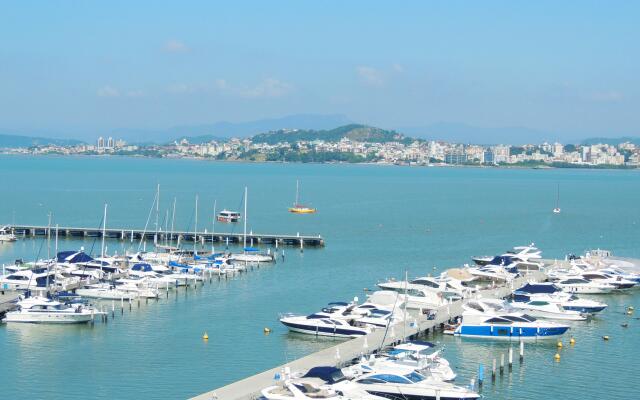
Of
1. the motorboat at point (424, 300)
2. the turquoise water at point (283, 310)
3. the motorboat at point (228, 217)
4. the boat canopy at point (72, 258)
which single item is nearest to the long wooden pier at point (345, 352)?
the motorboat at point (424, 300)

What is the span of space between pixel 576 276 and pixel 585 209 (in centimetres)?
6558

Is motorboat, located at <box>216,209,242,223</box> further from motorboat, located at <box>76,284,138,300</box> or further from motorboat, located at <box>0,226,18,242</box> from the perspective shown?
motorboat, located at <box>76,284,138,300</box>

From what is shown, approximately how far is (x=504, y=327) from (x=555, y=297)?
6333mm

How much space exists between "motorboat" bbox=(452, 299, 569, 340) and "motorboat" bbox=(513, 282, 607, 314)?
4255mm

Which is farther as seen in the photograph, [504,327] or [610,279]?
[610,279]

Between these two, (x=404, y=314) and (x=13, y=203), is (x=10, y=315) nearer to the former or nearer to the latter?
(x=404, y=314)

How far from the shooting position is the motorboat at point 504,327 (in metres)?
33.5

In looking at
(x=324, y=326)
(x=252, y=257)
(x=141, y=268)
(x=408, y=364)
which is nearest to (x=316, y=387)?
(x=408, y=364)

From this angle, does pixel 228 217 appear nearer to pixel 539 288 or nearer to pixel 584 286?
pixel 584 286

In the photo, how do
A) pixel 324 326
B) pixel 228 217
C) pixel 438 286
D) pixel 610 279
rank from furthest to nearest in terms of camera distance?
pixel 228 217
pixel 610 279
pixel 438 286
pixel 324 326

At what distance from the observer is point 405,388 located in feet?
81.0

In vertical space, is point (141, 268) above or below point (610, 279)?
below

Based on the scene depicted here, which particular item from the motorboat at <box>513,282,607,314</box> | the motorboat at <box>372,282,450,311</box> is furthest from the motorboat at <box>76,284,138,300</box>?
the motorboat at <box>513,282,607,314</box>

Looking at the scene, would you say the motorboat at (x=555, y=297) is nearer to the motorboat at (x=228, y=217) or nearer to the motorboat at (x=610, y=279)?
the motorboat at (x=610, y=279)
